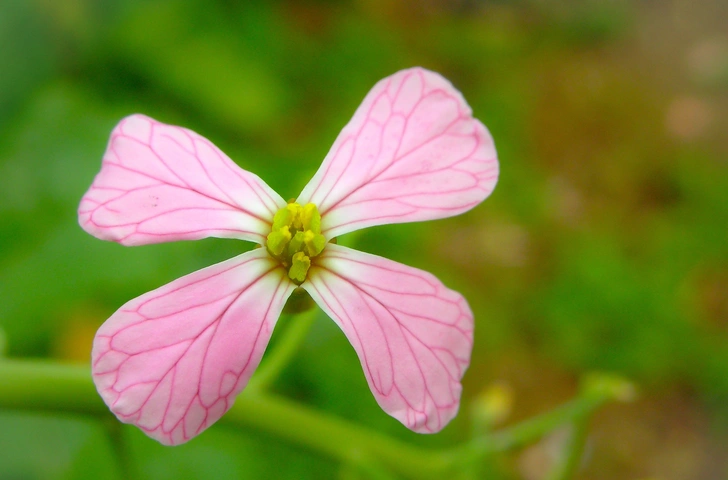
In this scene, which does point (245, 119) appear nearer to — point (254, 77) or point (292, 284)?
point (254, 77)

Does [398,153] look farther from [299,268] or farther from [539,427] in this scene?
[539,427]

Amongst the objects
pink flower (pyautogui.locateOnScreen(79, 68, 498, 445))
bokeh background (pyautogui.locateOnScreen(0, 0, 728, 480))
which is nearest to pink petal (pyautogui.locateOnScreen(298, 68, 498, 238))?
pink flower (pyautogui.locateOnScreen(79, 68, 498, 445))

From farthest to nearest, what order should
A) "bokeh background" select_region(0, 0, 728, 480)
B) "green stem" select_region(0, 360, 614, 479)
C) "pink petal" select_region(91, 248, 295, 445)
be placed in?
"bokeh background" select_region(0, 0, 728, 480) < "green stem" select_region(0, 360, 614, 479) < "pink petal" select_region(91, 248, 295, 445)

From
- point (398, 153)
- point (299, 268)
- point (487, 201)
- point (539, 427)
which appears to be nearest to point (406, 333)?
point (299, 268)

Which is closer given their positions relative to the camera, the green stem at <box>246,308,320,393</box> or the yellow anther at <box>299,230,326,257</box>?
the yellow anther at <box>299,230,326,257</box>

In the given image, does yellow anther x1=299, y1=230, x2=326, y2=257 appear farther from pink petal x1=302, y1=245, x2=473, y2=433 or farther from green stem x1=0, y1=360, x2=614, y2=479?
green stem x1=0, y1=360, x2=614, y2=479

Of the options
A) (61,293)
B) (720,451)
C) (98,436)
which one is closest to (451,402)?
(98,436)

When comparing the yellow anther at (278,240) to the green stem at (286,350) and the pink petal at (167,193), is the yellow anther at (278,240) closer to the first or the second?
the pink petal at (167,193)
